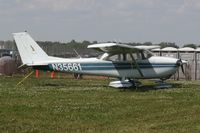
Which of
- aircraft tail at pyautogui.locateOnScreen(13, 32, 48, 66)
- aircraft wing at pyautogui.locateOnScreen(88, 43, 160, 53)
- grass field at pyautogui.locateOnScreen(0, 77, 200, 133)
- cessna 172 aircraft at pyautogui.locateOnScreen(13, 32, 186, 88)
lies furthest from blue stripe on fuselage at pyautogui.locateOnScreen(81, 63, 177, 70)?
grass field at pyautogui.locateOnScreen(0, 77, 200, 133)

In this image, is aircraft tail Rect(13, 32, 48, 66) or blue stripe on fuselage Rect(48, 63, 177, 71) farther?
aircraft tail Rect(13, 32, 48, 66)

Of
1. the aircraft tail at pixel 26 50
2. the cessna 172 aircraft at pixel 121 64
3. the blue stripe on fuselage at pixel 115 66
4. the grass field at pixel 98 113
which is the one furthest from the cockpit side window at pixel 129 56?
the grass field at pixel 98 113

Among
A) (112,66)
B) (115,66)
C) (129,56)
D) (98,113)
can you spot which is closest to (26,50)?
(112,66)

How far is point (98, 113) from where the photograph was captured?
12469 mm

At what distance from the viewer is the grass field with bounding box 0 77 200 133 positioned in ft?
33.4

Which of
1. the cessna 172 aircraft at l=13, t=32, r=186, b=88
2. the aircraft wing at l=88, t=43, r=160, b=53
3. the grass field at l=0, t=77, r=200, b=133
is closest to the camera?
the grass field at l=0, t=77, r=200, b=133

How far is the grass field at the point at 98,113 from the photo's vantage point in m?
10.2

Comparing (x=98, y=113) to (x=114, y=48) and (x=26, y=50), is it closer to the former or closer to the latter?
(x=114, y=48)

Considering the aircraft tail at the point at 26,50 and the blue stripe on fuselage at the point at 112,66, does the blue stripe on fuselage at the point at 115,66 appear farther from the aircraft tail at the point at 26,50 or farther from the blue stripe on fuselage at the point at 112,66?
the aircraft tail at the point at 26,50

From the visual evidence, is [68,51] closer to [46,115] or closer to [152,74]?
[152,74]

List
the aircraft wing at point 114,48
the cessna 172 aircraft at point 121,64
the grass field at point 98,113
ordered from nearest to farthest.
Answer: the grass field at point 98,113, the aircraft wing at point 114,48, the cessna 172 aircraft at point 121,64

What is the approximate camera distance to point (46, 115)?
1198cm

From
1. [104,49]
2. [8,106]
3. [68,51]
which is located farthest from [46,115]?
[68,51]

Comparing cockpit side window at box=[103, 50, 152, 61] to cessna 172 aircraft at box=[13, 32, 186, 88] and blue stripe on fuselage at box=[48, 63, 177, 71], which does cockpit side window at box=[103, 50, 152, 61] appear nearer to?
cessna 172 aircraft at box=[13, 32, 186, 88]
